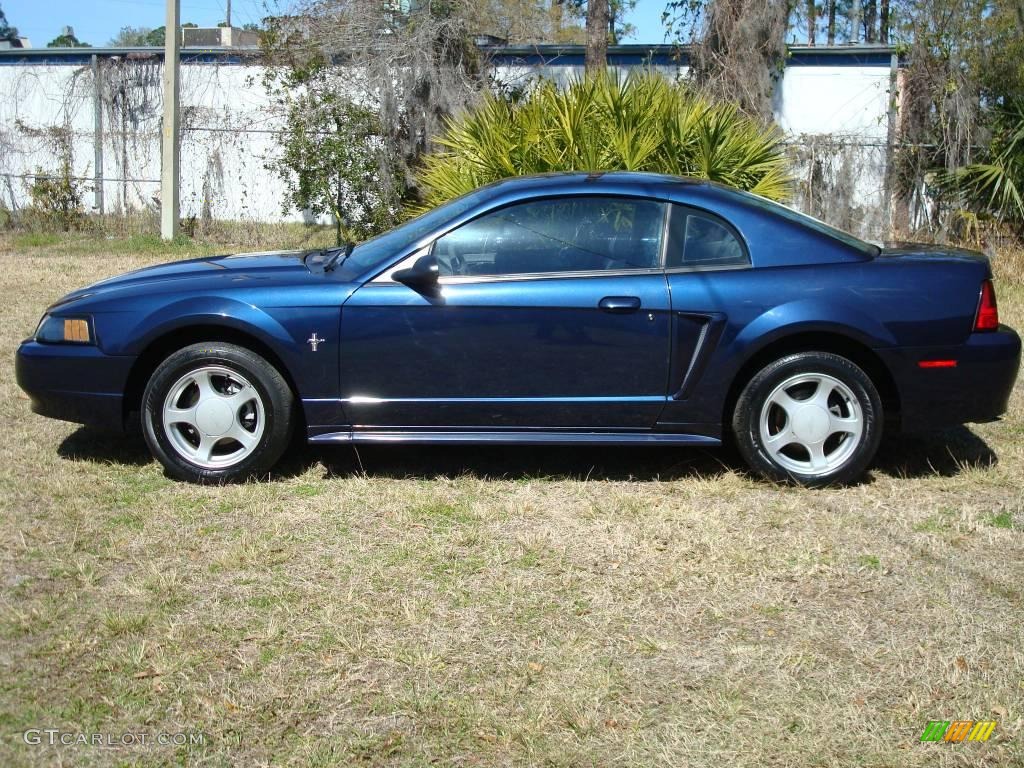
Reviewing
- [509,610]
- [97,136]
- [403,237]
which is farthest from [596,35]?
[509,610]

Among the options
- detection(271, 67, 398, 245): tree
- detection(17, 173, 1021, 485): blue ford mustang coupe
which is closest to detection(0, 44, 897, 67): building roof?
detection(271, 67, 398, 245): tree

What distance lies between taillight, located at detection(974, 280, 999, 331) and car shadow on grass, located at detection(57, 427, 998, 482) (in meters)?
0.89

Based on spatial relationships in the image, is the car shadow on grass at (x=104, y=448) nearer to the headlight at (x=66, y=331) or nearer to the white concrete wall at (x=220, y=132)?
the headlight at (x=66, y=331)

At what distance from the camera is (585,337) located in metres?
5.20

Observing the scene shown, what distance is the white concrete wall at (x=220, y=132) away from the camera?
1458 centimetres

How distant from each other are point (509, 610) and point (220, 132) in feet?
45.8

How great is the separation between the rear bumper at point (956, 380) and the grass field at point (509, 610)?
0.42 metres

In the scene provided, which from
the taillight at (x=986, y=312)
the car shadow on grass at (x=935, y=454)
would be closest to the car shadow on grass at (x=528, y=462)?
the car shadow on grass at (x=935, y=454)

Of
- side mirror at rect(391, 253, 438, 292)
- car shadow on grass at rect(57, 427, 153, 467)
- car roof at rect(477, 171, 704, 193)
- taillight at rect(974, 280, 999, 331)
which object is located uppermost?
car roof at rect(477, 171, 704, 193)

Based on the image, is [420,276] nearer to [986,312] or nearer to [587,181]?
[587,181]

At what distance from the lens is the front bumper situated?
5.42 meters

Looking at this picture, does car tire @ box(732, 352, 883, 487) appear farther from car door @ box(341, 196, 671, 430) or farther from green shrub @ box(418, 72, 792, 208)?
green shrub @ box(418, 72, 792, 208)

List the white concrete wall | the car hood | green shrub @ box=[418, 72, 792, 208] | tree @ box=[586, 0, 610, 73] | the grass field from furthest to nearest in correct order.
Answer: the white concrete wall, tree @ box=[586, 0, 610, 73], green shrub @ box=[418, 72, 792, 208], the car hood, the grass field

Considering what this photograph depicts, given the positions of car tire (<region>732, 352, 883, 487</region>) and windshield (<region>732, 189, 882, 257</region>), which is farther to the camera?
windshield (<region>732, 189, 882, 257</region>)
